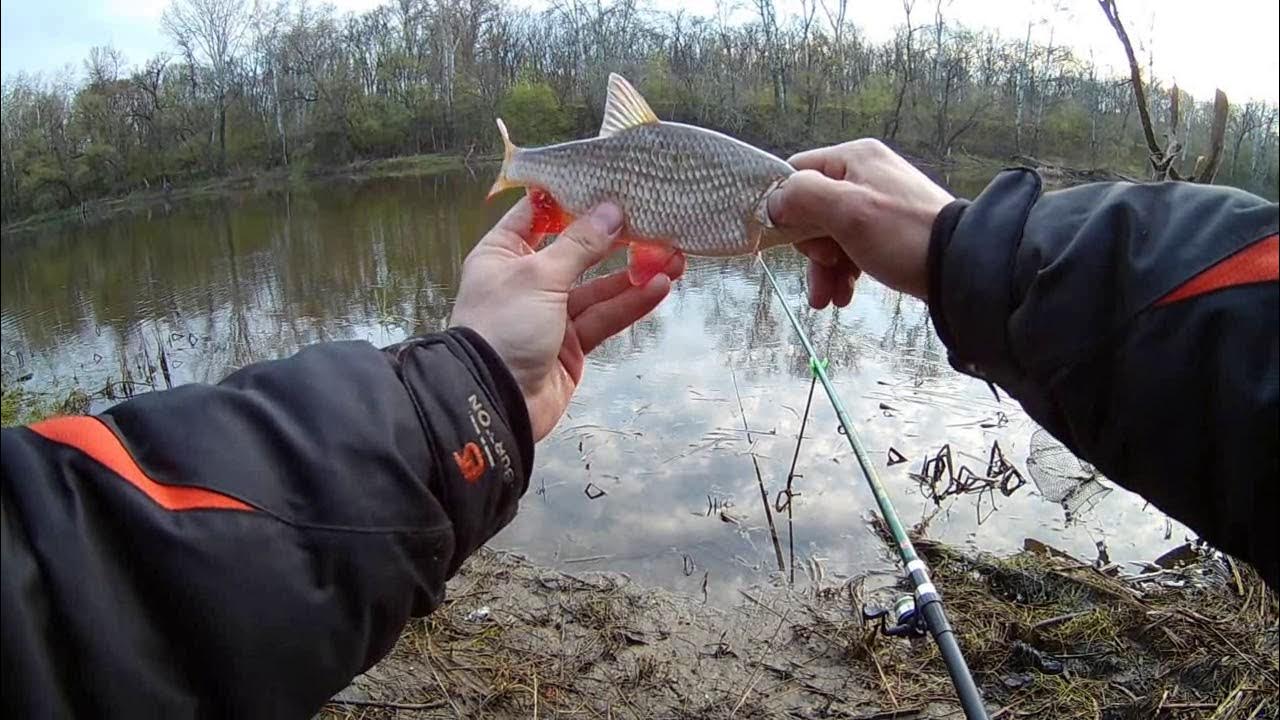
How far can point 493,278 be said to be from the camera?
2.15 m

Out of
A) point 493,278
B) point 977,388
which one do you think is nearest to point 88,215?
point 493,278

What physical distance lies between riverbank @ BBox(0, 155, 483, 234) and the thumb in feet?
5.01

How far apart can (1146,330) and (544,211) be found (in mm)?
1694

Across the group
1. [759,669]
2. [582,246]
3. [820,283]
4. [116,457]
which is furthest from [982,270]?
[759,669]

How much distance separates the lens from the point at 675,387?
9.93 metres

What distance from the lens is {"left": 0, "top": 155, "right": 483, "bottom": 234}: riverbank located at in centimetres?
145

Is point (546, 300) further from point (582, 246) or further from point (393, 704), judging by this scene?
point (393, 704)

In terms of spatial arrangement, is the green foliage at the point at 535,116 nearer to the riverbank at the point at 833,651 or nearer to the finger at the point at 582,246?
the riverbank at the point at 833,651

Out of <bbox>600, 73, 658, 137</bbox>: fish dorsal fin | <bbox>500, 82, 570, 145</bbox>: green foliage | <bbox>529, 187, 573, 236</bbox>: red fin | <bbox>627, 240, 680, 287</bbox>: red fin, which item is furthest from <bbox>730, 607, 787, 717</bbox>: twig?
<bbox>500, 82, 570, 145</bbox>: green foliage

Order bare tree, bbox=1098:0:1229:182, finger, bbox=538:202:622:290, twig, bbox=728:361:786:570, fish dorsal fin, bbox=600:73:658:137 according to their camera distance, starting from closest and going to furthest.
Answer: finger, bbox=538:202:622:290 → fish dorsal fin, bbox=600:73:658:137 → bare tree, bbox=1098:0:1229:182 → twig, bbox=728:361:786:570

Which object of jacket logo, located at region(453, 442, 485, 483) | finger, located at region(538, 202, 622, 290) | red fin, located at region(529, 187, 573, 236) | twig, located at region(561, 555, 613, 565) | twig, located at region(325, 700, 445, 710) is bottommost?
twig, located at region(561, 555, 613, 565)

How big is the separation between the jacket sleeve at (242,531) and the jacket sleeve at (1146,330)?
96 cm

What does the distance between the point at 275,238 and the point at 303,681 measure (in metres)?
23.4

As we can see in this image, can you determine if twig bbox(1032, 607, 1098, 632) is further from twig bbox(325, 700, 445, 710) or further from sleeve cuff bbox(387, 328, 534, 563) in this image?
sleeve cuff bbox(387, 328, 534, 563)
